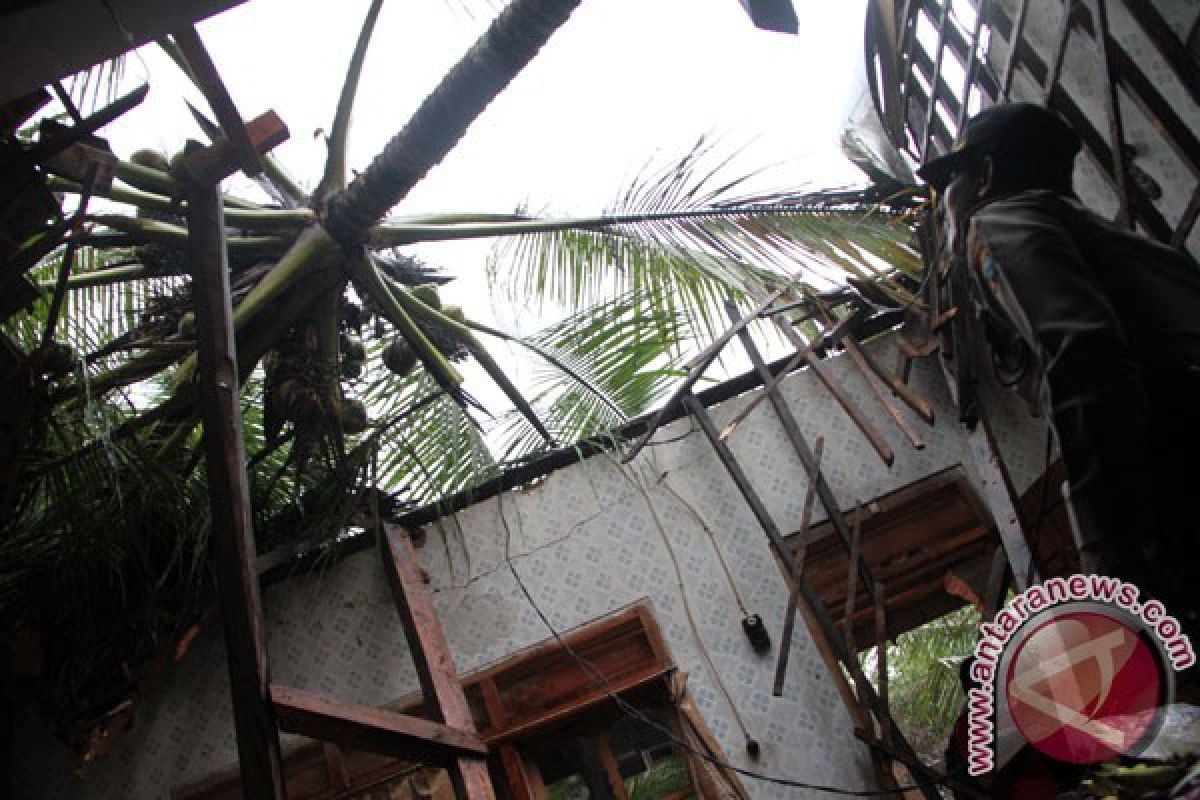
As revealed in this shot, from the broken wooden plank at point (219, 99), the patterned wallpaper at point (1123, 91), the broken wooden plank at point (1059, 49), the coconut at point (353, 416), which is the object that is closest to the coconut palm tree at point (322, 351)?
the coconut at point (353, 416)

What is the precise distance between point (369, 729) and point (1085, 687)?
184cm

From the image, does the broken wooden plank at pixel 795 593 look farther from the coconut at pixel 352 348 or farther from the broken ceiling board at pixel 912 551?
the coconut at pixel 352 348

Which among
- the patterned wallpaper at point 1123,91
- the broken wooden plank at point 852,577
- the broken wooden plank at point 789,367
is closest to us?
the patterned wallpaper at point 1123,91

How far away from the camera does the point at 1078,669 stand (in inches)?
68.9

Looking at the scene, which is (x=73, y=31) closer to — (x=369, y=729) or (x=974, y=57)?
(x=369, y=729)

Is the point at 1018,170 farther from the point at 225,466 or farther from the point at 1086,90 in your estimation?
the point at 225,466

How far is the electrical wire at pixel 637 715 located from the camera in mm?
3488

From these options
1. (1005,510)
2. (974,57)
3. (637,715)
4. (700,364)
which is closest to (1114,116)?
(974,57)

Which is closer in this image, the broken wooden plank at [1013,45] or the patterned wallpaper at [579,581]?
the broken wooden plank at [1013,45]

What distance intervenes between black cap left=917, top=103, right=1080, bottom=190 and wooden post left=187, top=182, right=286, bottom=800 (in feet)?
6.63

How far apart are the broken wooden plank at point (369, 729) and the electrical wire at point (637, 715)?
0.89 meters

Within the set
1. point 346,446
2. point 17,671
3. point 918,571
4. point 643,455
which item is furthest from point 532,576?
point 17,671

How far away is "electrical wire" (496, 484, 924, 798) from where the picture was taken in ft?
11.4

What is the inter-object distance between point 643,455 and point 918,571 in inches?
48.8
